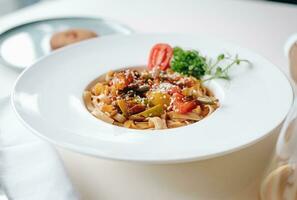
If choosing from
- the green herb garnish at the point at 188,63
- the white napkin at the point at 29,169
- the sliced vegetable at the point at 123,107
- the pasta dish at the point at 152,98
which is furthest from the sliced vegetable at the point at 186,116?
the white napkin at the point at 29,169

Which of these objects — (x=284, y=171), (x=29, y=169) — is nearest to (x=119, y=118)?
(x=29, y=169)

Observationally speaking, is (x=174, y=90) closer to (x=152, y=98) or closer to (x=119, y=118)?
(x=152, y=98)

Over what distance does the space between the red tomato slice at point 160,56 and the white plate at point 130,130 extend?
0.04 meters

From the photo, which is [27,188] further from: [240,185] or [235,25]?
[235,25]

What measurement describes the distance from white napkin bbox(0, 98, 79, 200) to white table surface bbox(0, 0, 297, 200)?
6 centimetres

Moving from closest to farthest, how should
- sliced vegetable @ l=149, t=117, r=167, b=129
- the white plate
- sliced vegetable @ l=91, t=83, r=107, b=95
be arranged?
the white plate, sliced vegetable @ l=149, t=117, r=167, b=129, sliced vegetable @ l=91, t=83, r=107, b=95

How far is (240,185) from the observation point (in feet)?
3.43

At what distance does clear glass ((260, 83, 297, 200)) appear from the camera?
923 millimetres

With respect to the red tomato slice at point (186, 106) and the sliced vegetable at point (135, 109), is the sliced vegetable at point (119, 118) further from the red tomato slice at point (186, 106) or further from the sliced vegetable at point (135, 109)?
the red tomato slice at point (186, 106)

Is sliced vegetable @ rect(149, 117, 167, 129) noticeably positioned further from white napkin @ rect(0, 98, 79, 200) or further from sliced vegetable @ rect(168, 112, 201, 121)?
white napkin @ rect(0, 98, 79, 200)

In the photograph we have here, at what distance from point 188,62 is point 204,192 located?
1.86ft

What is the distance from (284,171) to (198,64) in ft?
2.04

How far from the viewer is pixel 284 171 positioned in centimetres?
95

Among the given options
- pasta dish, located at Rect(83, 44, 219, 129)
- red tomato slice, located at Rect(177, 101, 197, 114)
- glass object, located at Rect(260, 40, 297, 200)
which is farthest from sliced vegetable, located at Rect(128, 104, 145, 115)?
glass object, located at Rect(260, 40, 297, 200)
